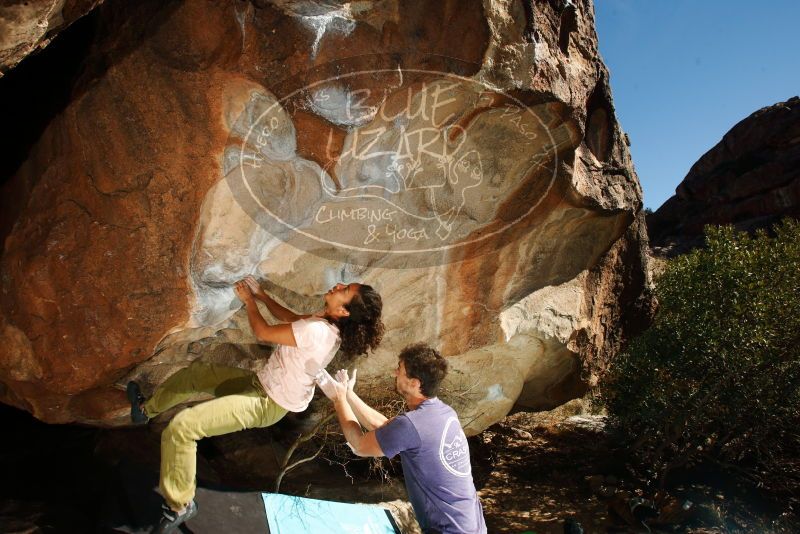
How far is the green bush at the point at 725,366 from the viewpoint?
842 centimetres

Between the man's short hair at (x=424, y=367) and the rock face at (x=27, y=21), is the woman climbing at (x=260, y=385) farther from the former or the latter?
the rock face at (x=27, y=21)

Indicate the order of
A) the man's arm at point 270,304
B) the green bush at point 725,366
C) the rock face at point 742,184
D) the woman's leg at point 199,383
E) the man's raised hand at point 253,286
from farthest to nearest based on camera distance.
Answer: the rock face at point 742,184 < the green bush at point 725,366 < the man's raised hand at point 253,286 < the man's arm at point 270,304 < the woman's leg at point 199,383

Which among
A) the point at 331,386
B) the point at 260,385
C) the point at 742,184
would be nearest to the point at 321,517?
the point at 260,385

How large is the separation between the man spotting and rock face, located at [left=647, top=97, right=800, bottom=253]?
2031 centimetres

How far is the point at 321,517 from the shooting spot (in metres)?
4.39

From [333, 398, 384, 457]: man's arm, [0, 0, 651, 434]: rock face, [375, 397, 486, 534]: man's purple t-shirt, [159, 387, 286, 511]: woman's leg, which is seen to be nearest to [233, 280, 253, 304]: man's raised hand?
[0, 0, 651, 434]: rock face

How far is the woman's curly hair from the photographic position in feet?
11.9

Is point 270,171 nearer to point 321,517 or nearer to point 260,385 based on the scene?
point 260,385

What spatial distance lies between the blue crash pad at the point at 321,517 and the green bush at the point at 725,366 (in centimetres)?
619

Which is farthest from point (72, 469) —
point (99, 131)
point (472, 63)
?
point (472, 63)

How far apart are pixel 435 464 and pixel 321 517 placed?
5.80 feet

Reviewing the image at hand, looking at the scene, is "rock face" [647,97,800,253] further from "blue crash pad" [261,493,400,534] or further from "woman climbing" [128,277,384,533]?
"woman climbing" [128,277,384,533]

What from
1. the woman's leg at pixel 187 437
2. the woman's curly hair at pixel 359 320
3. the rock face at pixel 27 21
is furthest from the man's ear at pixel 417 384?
the rock face at pixel 27 21

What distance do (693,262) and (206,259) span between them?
8333 millimetres
